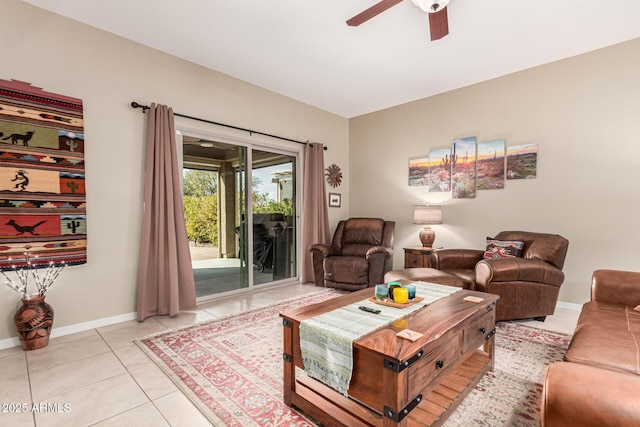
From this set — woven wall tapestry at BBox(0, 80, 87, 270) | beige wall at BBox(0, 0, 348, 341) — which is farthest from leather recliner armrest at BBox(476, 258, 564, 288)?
woven wall tapestry at BBox(0, 80, 87, 270)

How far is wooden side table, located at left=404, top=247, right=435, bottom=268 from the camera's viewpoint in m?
4.11

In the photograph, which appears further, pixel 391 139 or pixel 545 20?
pixel 391 139

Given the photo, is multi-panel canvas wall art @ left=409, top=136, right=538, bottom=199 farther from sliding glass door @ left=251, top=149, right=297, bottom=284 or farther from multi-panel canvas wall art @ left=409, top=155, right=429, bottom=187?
sliding glass door @ left=251, top=149, right=297, bottom=284

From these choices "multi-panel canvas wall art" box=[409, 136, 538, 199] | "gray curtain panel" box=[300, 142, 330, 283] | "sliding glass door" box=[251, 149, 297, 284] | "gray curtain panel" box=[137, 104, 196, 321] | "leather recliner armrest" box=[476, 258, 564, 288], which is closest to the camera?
"leather recliner armrest" box=[476, 258, 564, 288]

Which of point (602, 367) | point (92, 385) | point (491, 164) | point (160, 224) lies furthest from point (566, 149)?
point (92, 385)

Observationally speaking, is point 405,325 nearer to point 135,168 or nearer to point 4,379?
point 4,379

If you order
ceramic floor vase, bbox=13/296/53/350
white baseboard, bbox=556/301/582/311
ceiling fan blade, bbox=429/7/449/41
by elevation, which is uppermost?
ceiling fan blade, bbox=429/7/449/41

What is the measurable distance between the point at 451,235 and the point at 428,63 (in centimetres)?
231

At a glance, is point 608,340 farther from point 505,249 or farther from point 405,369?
point 505,249

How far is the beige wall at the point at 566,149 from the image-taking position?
3205 millimetres

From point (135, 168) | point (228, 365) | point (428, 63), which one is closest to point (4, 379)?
point (228, 365)

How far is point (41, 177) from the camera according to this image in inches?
104

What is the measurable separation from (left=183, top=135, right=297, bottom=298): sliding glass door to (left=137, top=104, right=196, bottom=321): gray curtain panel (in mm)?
410

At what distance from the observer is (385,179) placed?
518 centimetres
